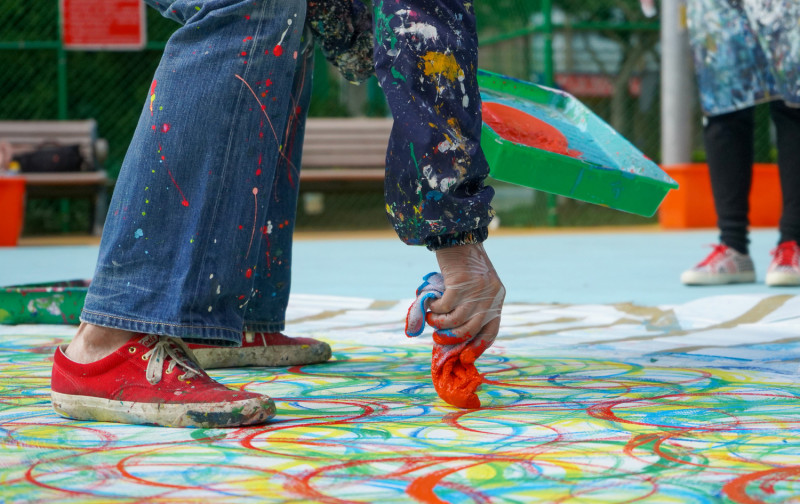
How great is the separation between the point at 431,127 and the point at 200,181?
295 mm

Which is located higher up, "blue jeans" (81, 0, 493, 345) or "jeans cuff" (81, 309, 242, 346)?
"blue jeans" (81, 0, 493, 345)

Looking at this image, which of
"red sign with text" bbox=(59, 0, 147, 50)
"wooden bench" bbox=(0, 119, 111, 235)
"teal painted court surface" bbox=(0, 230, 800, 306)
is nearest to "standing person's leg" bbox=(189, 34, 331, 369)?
"teal painted court surface" bbox=(0, 230, 800, 306)

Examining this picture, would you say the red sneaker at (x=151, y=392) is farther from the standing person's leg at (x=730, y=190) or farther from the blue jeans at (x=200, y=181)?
the standing person's leg at (x=730, y=190)

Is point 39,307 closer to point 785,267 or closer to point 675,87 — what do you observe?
point 785,267

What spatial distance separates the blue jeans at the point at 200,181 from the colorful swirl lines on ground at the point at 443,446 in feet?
0.49

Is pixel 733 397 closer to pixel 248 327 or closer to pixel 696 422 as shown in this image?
pixel 696 422

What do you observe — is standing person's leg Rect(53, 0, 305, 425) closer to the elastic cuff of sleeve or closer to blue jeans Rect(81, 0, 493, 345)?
blue jeans Rect(81, 0, 493, 345)

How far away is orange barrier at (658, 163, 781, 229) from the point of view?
6.68 metres

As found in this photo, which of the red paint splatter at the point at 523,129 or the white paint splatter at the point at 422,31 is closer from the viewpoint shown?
the white paint splatter at the point at 422,31

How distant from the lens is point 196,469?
973 mm

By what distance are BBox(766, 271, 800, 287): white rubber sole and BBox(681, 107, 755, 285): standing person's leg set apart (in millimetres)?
173

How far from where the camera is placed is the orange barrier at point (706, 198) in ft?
21.9

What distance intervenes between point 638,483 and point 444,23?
25.5 inches

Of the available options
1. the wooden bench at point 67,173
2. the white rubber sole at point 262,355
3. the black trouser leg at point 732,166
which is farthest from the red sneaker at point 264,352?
the wooden bench at point 67,173
